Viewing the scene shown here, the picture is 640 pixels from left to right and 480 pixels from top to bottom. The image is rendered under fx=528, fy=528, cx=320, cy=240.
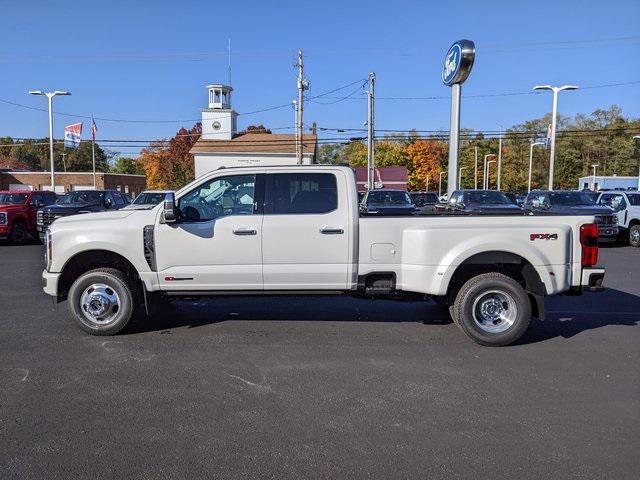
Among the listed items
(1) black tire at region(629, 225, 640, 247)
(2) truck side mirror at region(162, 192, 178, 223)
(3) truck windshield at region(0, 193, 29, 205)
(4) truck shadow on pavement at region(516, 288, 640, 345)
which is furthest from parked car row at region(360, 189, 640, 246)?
(3) truck windshield at region(0, 193, 29, 205)

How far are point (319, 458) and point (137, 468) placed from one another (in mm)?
1163

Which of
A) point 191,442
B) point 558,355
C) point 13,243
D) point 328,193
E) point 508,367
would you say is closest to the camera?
point 191,442

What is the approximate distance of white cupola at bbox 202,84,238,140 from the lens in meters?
51.9

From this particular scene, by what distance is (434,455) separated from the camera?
3.53m

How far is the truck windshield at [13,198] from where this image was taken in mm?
18019

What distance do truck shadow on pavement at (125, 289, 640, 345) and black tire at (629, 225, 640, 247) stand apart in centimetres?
1022

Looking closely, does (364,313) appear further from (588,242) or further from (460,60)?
(460,60)

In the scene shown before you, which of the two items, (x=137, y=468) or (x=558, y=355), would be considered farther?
(x=558, y=355)

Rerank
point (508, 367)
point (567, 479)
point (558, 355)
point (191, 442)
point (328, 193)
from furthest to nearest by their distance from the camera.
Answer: point (328, 193) → point (558, 355) → point (508, 367) → point (191, 442) → point (567, 479)

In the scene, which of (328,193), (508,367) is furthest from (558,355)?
(328,193)

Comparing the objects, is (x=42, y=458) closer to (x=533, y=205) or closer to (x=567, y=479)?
(x=567, y=479)

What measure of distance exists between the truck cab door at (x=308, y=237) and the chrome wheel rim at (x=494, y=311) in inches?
59.8

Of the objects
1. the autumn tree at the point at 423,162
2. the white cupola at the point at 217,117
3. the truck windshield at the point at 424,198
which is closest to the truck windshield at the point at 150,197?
the truck windshield at the point at 424,198

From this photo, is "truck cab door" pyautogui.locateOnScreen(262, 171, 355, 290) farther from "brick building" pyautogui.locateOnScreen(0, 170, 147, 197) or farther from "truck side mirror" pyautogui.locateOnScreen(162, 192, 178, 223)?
"brick building" pyautogui.locateOnScreen(0, 170, 147, 197)
